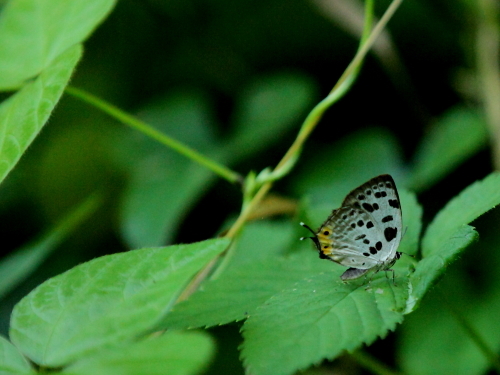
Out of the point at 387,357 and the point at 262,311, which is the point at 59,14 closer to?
the point at 262,311

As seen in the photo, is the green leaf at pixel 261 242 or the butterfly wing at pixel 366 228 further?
the green leaf at pixel 261 242

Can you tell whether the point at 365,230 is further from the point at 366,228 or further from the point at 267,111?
the point at 267,111

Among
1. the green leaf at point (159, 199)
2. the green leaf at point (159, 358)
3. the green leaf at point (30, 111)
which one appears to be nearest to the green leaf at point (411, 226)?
the green leaf at point (159, 358)

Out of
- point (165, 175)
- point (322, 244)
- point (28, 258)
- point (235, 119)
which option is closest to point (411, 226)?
point (322, 244)

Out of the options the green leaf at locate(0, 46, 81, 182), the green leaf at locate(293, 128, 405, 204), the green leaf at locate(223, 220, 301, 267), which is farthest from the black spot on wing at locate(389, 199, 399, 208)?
the green leaf at locate(293, 128, 405, 204)

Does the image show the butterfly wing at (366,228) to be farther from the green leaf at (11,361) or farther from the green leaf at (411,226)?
the green leaf at (11,361)

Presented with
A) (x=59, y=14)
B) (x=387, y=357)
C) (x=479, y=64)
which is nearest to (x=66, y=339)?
(x=59, y=14)

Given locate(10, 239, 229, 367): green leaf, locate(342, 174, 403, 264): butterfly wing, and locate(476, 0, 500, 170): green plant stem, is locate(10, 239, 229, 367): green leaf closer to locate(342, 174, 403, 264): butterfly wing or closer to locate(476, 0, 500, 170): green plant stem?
locate(342, 174, 403, 264): butterfly wing
